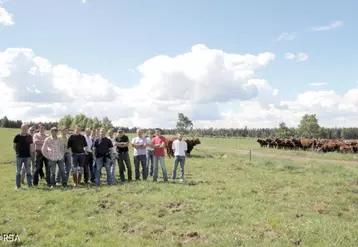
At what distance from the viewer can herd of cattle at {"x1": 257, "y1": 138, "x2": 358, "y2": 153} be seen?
36438 mm

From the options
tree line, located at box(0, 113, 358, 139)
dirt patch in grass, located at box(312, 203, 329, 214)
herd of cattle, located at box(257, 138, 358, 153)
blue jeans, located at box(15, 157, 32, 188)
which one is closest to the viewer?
dirt patch in grass, located at box(312, 203, 329, 214)

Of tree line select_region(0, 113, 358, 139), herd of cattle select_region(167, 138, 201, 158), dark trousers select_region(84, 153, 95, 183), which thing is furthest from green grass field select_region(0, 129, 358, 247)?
tree line select_region(0, 113, 358, 139)

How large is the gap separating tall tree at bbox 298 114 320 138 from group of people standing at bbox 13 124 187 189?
242 ft

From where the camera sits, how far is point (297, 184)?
13.6m

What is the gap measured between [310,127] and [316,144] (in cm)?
4358

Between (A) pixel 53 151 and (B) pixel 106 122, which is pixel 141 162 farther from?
(B) pixel 106 122

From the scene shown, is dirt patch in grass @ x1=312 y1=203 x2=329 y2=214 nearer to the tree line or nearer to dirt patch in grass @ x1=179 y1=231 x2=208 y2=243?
dirt patch in grass @ x1=179 y1=231 x2=208 y2=243

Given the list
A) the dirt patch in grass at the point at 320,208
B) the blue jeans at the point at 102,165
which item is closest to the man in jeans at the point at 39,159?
the blue jeans at the point at 102,165

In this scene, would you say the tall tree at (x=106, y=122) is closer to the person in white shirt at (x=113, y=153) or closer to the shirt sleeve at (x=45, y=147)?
the person in white shirt at (x=113, y=153)

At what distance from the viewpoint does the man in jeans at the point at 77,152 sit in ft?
41.3

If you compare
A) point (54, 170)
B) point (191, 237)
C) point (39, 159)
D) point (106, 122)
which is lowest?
point (191, 237)

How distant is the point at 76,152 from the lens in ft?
41.5

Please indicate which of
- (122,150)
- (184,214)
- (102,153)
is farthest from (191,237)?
(122,150)

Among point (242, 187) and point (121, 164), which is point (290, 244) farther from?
point (121, 164)
